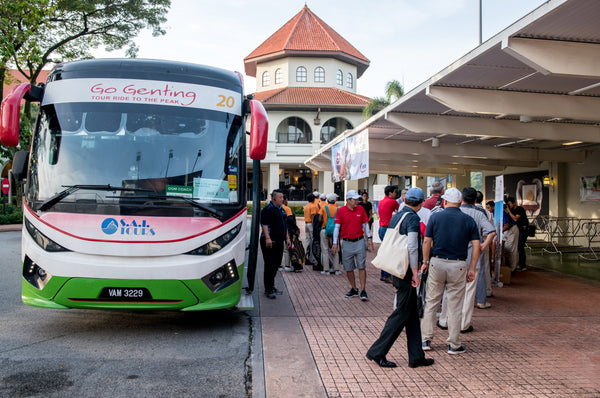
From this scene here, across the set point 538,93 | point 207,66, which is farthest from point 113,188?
point 538,93

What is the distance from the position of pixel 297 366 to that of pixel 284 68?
36791 mm

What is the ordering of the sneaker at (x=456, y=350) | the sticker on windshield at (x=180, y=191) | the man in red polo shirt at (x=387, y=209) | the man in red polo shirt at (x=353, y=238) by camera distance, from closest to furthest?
1. the sneaker at (x=456, y=350)
2. the sticker on windshield at (x=180, y=191)
3. the man in red polo shirt at (x=353, y=238)
4. the man in red polo shirt at (x=387, y=209)

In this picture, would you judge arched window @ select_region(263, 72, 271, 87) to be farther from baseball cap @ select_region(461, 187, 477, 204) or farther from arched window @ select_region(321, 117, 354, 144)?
baseball cap @ select_region(461, 187, 477, 204)

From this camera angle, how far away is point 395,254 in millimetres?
5250

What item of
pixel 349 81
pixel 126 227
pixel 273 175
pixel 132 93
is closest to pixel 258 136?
pixel 132 93

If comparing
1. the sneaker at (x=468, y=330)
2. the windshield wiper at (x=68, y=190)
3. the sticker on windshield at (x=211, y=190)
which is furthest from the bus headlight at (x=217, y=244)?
the sneaker at (x=468, y=330)

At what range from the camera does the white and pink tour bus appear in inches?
226

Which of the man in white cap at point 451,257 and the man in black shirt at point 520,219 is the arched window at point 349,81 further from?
the man in white cap at point 451,257

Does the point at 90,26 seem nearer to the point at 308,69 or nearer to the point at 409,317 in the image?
the point at 308,69

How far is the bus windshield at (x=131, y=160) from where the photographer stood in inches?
231

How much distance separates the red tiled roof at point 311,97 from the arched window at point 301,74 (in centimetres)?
108

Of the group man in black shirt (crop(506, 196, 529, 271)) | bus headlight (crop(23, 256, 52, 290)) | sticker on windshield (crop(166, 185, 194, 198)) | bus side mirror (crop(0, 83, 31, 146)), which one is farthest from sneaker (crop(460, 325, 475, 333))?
bus side mirror (crop(0, 83, 31, 146))

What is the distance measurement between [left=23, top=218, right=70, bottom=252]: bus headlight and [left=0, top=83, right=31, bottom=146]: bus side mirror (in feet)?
3.30

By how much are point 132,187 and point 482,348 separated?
4443 millimetres
